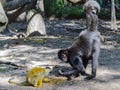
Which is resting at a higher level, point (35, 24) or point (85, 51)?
point (85, 51)

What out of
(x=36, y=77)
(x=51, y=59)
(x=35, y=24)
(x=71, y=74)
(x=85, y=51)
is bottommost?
(x=35, y=24)

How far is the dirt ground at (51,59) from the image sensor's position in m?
5.13

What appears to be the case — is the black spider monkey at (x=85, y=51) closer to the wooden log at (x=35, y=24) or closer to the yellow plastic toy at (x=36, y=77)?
the yellow plastic toy at (x=36, y=77)

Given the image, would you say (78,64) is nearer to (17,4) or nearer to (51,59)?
(51,59)

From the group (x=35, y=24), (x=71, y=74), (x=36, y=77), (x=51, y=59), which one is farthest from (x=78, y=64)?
(x=35, y=24)

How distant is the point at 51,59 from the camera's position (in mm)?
7008

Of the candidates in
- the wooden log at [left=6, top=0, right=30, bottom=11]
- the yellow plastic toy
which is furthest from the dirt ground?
the wooden log at [left=6, top=0, right=30, bottom=11]

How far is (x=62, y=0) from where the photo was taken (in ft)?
60.6

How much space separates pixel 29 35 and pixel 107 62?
424 cm

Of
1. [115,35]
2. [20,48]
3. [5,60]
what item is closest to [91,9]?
[5,60]

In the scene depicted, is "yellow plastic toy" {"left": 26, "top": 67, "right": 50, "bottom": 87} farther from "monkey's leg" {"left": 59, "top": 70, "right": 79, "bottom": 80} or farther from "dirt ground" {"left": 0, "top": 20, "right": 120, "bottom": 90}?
"monkey's leg" {"left": 59, "top": 70, "right": 79, "bottom": 80}

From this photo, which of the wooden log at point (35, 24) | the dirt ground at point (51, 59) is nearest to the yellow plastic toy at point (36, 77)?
the dirt ground at point (51, 59)

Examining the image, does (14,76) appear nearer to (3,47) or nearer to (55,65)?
(55,65)

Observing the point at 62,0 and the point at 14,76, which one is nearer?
the point at 14,76
